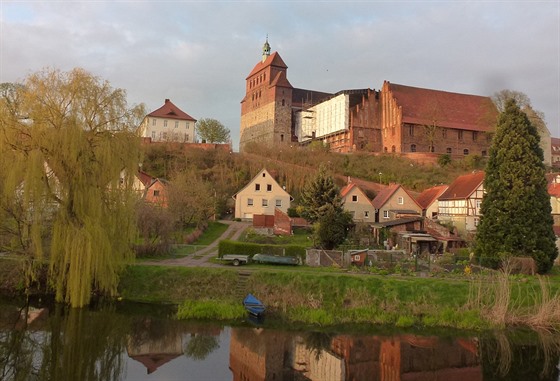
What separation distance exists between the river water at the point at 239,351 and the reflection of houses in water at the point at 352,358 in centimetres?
4

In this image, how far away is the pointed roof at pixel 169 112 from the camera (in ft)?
255

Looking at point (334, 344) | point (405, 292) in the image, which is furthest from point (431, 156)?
point (334, 344)

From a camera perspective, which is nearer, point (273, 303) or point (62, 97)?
point (62, 97)

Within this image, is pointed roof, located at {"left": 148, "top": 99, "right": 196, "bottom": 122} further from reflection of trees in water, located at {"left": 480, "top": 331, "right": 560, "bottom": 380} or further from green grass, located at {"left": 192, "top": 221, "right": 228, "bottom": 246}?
reflection of trees in water, located at {"left": 480, "top": 331, "right": 560, "bottom": 380}

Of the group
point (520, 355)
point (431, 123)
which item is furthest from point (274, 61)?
point (520, 355)

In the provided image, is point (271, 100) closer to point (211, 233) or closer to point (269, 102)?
point (269, 102)

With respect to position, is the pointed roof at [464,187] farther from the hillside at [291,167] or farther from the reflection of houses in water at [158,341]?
the reflection of houses in water at [158,341]

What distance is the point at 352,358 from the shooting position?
1628 centimetres

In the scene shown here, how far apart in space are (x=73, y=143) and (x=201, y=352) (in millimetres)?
10459

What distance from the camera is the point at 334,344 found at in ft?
57.8

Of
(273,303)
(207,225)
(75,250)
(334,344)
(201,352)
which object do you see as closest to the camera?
(201,352)

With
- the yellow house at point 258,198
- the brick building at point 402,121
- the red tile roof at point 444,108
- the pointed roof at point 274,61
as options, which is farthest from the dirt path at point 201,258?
the pointed roof at point 274,61

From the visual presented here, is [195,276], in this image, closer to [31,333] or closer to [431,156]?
[31,333]

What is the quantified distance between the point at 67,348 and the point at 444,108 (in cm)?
7061
